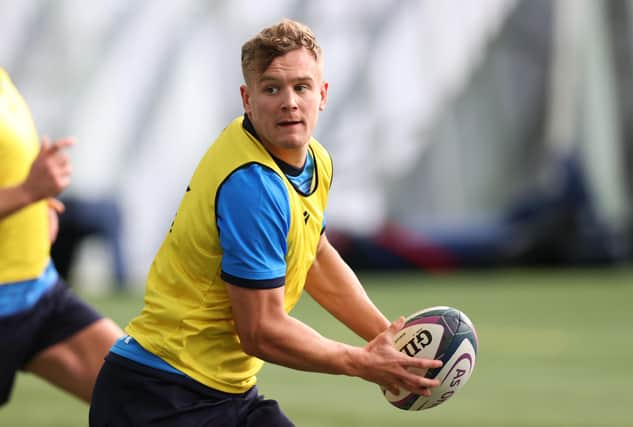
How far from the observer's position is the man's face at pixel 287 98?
3.51 metres

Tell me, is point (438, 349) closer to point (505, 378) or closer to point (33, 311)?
point (33, 311)

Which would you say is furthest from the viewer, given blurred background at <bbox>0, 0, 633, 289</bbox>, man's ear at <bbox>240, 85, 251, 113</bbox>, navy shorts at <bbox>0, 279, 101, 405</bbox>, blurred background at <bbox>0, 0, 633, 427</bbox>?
blurred background at <bbox>0, 0, 633, 289</bbox>

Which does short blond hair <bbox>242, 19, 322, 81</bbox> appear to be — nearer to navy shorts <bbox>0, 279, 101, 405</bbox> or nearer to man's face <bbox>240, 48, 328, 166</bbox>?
man's face <bbox>240, 48, 328, 166</bbox>

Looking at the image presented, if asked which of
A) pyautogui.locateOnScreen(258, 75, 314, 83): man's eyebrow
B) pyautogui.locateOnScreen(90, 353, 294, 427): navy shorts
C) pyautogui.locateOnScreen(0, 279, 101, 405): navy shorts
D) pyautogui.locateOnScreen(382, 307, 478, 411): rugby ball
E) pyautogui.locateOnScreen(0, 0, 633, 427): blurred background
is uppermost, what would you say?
pyautogui.locateOnScreen(258, 75, 314, 83): man's eyebrow

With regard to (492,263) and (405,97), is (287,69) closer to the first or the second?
(492,263)

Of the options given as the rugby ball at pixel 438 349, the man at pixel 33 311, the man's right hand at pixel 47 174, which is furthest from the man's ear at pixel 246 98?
the man at pixel 33 311

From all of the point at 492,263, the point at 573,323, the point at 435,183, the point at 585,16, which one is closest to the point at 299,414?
the point at 573,323

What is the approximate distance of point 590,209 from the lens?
20.5m

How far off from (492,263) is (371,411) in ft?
43.1

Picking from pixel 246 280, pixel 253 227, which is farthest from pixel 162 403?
pixel 253 227

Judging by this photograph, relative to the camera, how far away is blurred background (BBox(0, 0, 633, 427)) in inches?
711

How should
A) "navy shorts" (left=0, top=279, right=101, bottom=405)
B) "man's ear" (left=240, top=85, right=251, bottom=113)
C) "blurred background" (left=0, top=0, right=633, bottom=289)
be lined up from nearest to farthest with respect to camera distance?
"man's ear" (left=240, top=85, right=251, bottom=113)
"navy shorts" (left=0, top=279, right=101, bottom=405)
"blurred background" (left=0, top=0, right=633, bottom=289)

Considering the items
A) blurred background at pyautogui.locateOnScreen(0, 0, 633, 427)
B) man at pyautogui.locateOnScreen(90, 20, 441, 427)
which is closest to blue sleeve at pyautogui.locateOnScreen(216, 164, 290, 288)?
man at pyautogui.locateOnScreen(90, 20, 441, 427)

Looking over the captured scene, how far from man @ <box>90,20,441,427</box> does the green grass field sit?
357 centimetres
